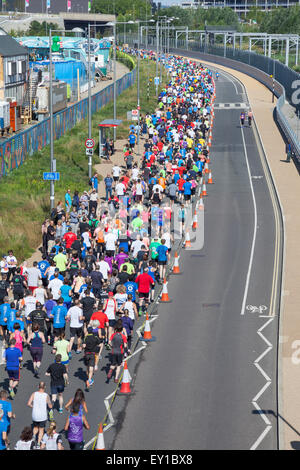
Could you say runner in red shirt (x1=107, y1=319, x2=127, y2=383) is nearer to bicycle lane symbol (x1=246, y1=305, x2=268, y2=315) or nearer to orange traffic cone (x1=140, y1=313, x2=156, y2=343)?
orange traffic cone (x1=140, y1=313, x2=156, y2=343)

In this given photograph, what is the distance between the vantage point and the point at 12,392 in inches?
743

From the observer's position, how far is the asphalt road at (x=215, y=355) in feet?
56.6

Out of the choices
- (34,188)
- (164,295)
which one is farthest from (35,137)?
(164,295)

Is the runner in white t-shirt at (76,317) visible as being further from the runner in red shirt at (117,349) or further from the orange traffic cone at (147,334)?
the orange traffic cone at (147,334)

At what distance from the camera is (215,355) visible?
70.5ft

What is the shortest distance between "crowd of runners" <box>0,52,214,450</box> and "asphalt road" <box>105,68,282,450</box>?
931 mm

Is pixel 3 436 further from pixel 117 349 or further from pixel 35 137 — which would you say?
pixel 35 137

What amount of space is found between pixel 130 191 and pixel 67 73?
146 ft

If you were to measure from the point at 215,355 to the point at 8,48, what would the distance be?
43430 mm

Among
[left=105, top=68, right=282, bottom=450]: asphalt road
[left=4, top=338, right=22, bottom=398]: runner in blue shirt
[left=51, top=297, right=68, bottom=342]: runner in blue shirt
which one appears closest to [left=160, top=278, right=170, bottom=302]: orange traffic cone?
[left=105, top=68, right=282, bottom=450]: asphalt road

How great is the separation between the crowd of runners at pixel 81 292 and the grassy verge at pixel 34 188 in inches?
63.1

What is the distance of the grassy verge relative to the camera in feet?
107

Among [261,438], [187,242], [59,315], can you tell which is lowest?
[187,242]
